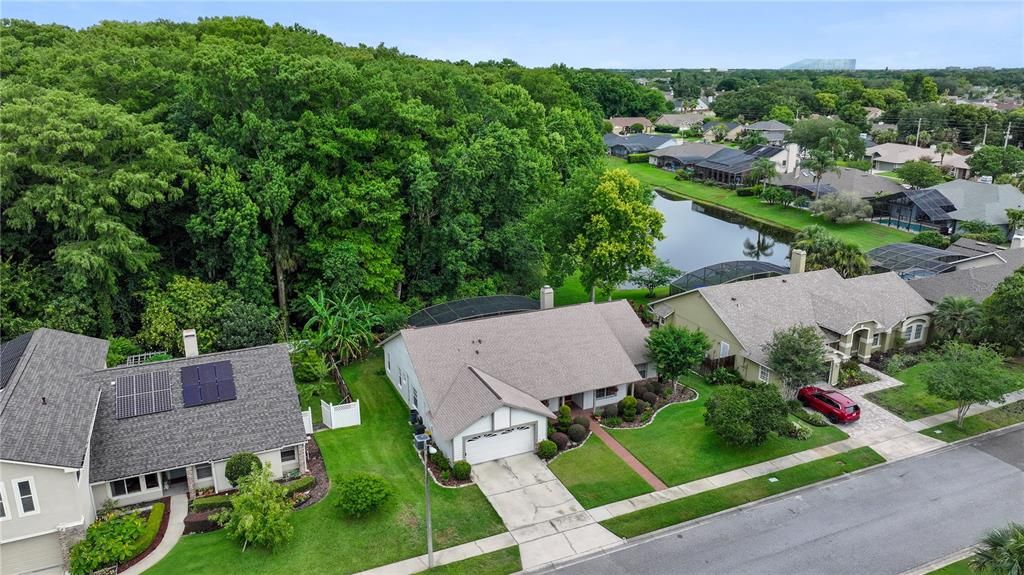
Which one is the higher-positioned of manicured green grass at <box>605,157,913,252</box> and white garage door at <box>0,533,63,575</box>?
manicured green grass at <box>605,157,913,252</box>

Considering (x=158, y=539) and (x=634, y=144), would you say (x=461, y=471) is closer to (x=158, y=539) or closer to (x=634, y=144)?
(x=158, y=539)

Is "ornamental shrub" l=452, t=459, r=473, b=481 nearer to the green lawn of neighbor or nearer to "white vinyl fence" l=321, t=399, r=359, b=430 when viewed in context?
"white vinyl fence" l=321, t=399, r=359, b=430

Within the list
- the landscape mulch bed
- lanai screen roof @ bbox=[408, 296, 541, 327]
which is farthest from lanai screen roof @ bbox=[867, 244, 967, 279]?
the landscape mulch bed

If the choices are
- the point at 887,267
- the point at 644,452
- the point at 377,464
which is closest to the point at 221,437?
the point at 377,464

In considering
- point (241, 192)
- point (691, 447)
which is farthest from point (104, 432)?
point (691, 447)

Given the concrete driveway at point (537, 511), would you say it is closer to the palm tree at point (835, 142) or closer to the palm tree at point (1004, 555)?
the palm tree at point (1004, 555)

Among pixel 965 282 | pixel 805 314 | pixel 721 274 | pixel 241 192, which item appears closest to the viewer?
pixel 241 192
